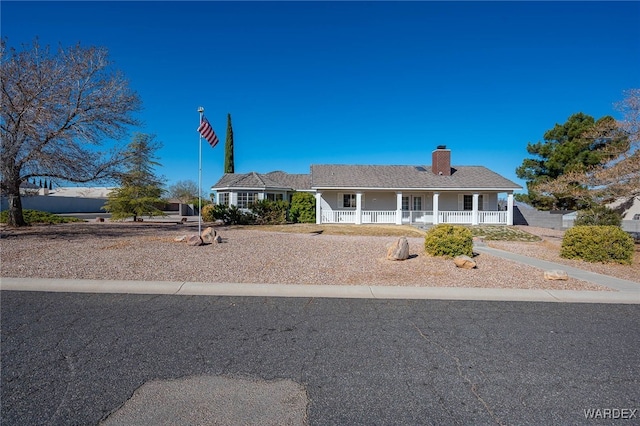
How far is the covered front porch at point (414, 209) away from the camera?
25484 millimetres

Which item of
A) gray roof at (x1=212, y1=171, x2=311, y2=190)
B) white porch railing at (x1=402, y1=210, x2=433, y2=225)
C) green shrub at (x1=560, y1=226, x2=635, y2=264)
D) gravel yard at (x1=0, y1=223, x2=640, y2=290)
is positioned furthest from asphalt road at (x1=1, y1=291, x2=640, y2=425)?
gray roof at (x1=212, y1=171, x2=311, y2=190)

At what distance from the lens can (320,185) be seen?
83.6 feet

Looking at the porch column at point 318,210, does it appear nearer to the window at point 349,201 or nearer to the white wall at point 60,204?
the window at point 349,201

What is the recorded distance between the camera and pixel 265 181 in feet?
92.8

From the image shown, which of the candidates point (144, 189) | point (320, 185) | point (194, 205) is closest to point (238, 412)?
point (320, 185)

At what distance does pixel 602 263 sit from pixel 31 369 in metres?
13.7

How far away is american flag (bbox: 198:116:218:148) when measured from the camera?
15.8 metres

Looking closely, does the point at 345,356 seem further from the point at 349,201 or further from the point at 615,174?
the point at 349,201

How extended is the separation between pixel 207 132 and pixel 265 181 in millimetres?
12204

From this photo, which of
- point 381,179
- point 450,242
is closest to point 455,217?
point 381,179

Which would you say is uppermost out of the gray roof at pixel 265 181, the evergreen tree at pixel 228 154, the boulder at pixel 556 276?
the evergreen tree at pixel 228 154

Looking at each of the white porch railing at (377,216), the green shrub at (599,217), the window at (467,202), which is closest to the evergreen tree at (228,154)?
the white porch railing at (377,216)

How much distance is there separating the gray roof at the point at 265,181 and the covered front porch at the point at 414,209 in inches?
163

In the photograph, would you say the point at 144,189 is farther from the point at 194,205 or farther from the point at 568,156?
the point at 568,156
